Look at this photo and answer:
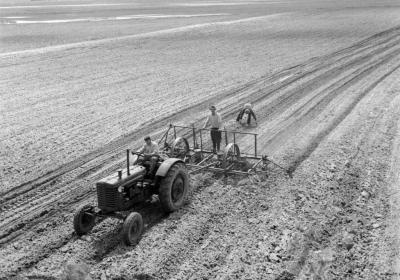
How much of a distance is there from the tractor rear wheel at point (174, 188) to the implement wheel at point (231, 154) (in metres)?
1.97

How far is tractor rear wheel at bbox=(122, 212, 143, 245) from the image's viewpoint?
955 cm

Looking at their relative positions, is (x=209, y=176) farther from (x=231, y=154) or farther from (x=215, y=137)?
(x=215, y=137)

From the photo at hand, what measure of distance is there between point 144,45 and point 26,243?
96.2 feet

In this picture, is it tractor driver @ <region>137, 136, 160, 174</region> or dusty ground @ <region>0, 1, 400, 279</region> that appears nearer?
dusty ground @ <region>0, 1, 400, 279</region>

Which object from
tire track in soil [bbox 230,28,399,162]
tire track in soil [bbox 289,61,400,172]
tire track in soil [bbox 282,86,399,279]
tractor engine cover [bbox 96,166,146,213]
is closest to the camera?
tire track in soil [bbox 282,86,399,279]

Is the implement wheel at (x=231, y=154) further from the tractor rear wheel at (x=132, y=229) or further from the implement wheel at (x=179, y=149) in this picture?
the tractor rear wheel at (x=132, y=229)

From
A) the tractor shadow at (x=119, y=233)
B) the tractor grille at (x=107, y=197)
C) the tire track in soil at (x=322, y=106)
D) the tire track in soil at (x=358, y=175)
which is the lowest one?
the tire track in soil at (x=322, y=106)

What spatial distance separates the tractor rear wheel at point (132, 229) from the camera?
955 centimetres

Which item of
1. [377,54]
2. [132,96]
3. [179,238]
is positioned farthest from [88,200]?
[377,54]

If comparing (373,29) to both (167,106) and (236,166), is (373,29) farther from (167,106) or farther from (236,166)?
(236,166)

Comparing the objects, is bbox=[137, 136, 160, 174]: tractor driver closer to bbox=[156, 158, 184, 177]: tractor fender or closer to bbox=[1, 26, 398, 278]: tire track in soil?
bbox=[156, 158, 184, 177]: tractor fender

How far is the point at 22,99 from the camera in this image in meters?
22.8

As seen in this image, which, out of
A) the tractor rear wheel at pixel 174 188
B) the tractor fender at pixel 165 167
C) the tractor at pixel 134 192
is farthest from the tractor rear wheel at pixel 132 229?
the tractor fender at pixel 165 167

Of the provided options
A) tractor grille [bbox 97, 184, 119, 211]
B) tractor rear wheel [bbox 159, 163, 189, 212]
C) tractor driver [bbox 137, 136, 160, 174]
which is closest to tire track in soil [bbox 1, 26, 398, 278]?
tractor grille [bbox 97, 184, 119, 211]
